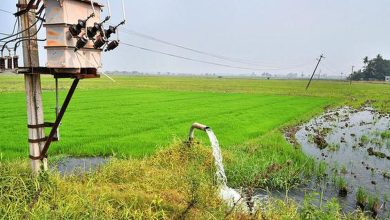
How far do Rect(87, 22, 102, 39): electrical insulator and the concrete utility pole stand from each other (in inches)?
53.8

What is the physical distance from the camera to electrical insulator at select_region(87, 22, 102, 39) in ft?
18.6

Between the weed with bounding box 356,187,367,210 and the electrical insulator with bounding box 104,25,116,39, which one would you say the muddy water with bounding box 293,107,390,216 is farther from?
the electrical insulator with bounding box 104,25,116,39

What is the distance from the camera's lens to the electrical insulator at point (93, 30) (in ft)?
18.6

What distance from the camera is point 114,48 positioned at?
6.14 m

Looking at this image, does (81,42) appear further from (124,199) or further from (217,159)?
(217,159)

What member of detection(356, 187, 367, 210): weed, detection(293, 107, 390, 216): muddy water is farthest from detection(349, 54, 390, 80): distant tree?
detection(356, 187, 367, 210): weed

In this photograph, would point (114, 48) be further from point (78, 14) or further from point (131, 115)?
point (131, 115)

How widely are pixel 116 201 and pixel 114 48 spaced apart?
2.67 m

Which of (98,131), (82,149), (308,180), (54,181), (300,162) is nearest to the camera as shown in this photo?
(54,181)

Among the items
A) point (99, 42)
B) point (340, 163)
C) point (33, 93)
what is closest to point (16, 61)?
point (33, 93)

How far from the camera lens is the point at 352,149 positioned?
1482 cm

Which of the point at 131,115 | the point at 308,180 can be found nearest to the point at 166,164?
the point at 308,180

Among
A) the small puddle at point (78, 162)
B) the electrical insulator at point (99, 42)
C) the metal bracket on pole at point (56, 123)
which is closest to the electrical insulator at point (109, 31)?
the electrical insulator at point (99, 42)

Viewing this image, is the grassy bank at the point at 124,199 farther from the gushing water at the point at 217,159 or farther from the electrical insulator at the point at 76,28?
the electrical insulator at the point at 76,28
